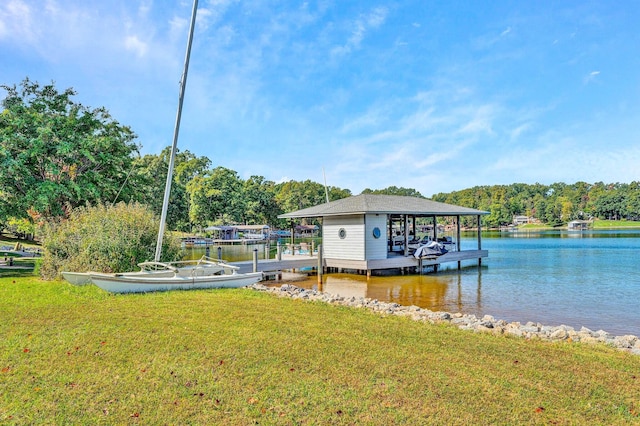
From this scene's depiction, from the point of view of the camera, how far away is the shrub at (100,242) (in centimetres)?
1063

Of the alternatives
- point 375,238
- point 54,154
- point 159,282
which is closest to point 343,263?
point 375,238

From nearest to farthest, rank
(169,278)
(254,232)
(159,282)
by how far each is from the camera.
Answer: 1. (159,282)
2. (169,278)
3. (254,232)

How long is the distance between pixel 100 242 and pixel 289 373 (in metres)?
9.00

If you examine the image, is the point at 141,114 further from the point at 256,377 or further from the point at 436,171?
the point at 436,171

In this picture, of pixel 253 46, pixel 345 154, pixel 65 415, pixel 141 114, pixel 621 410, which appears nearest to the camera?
pixel 65 415

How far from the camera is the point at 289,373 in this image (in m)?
4.01

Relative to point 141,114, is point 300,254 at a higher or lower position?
lower

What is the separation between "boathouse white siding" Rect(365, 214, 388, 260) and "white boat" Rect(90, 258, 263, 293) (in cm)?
783

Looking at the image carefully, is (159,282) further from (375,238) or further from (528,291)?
(528,291)

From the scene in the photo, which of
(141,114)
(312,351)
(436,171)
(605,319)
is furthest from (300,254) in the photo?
(436,171)

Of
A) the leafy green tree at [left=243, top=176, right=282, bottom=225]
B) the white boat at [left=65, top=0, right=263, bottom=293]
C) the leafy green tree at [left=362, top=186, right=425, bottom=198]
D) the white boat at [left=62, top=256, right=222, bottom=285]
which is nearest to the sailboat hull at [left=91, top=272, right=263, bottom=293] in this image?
the white boat at [left=65, top=0, right=263, bottom=293]

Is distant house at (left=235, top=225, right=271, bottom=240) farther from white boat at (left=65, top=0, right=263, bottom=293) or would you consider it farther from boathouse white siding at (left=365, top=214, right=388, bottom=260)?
white boat at (left=65, top=0, right=263, bottom=293)

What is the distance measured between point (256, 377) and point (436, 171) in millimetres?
37784

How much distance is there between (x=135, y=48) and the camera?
13.2 metres
